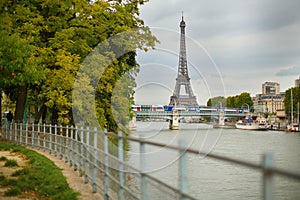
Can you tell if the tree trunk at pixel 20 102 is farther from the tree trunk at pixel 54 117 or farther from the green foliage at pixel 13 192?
the green foliage at pixel 13 192

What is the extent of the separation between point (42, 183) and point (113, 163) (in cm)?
277

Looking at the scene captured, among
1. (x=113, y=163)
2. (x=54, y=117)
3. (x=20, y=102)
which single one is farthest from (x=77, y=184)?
(x=20, y=102)

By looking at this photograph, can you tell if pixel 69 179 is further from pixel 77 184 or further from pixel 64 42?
pixel 64 42

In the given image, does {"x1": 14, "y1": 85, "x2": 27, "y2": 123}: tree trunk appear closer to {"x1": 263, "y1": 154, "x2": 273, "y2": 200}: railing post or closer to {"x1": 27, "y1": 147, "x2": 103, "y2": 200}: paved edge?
{"x1": 27, "y1": 147, "x2": 103, "y2": 200}: paved edge

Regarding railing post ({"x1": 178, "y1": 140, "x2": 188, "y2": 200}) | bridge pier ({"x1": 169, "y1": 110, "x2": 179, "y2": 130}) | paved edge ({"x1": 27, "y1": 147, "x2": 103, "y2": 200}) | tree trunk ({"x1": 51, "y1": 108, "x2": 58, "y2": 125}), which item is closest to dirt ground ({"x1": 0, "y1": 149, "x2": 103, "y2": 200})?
paved edge ({"x1": 27, "y1": 147, "x2": 103, "y2": 200})

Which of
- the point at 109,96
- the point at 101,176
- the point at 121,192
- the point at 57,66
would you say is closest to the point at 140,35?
the point at 109,96

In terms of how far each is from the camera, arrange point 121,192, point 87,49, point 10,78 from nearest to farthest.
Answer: point 121,192
point 10,78
point 87,49

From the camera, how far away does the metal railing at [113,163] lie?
3.67 metres

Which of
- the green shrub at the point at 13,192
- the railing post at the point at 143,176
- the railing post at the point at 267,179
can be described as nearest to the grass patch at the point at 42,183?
the green shrub at the point at 13,192

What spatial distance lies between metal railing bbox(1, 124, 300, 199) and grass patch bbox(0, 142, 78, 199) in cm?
62

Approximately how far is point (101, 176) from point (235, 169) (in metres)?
17.4

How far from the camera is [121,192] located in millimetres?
7906

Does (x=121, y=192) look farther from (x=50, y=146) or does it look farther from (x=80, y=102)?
(x=80, y=102)

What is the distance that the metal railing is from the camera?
145 inches
